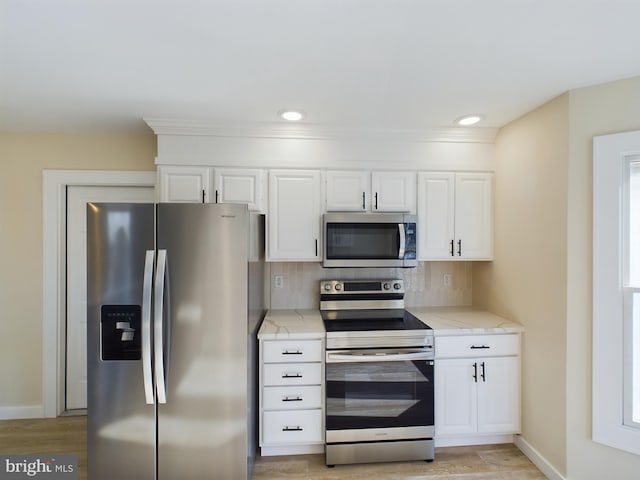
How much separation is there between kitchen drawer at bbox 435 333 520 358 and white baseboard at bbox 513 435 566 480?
2.06 ft

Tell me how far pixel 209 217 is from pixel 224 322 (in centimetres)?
61

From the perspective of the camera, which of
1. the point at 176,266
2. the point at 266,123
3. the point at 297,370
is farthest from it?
the point at 266,123

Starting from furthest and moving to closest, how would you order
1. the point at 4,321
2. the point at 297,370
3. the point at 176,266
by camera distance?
the point at 4,321, the point at 297,370, the point at 176,266

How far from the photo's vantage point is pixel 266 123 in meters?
2.31

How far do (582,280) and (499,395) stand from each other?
99 centimetres

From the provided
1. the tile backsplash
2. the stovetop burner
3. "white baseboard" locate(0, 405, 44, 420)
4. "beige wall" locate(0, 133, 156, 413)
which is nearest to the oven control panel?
the stovetop burner

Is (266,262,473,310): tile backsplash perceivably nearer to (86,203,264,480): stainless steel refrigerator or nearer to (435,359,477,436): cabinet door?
(435,359,477,436): cabinet door

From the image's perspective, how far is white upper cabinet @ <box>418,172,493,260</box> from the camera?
248cm

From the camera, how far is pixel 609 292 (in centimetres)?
169

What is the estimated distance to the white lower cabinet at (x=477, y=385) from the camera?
7.07 ft

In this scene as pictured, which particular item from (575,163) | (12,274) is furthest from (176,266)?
(575,163)

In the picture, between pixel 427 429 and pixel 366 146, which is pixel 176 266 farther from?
pixel 427 429

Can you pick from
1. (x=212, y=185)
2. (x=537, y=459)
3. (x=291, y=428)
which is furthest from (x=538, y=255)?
(x=212, y=185)

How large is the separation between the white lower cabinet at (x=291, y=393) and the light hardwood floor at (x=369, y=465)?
0.15 meters
